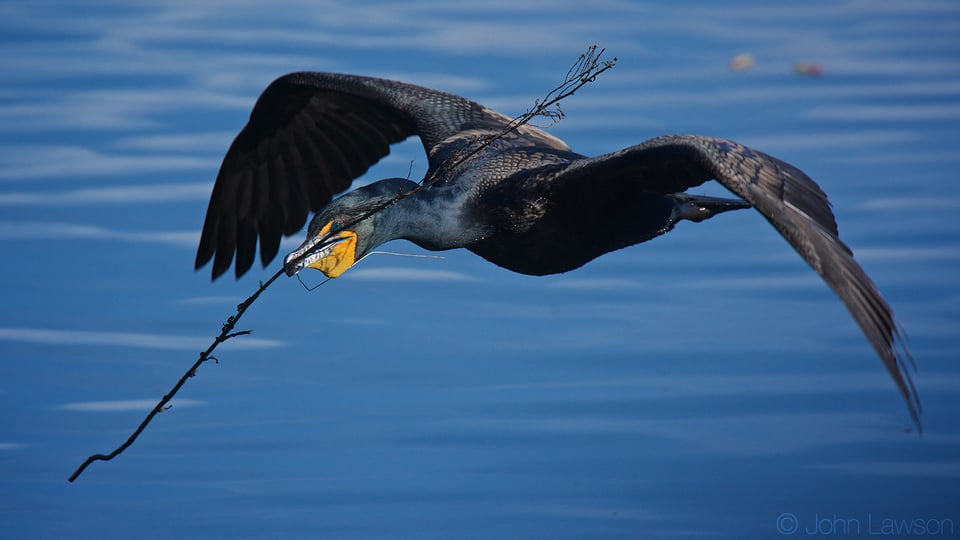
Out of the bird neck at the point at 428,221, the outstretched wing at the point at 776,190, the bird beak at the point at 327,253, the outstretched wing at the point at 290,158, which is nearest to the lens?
the outstretched wing at the point at 776,190

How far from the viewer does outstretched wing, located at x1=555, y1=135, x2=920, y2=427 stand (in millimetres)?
6469

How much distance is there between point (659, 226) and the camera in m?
8.40

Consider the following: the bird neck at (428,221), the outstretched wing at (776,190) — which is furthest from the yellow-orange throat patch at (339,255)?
the outstretched wing at (776,190)

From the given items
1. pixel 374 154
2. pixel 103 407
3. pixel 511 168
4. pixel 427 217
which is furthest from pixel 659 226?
pixel 103 407

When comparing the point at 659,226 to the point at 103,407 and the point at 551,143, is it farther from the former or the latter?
→ the point at 103,407

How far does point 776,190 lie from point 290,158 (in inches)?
130

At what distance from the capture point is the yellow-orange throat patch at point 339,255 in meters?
7.04

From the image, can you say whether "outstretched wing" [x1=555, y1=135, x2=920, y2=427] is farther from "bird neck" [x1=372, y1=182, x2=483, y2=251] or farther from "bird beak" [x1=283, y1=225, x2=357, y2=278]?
"bird beak" [x1=283, y1=225, x2=357, y2=278]

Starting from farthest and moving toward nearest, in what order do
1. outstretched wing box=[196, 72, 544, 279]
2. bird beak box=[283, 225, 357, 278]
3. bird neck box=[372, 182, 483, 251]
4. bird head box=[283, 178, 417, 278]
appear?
1. outstretched wing box=[196, 72, 544, 279]
2. bird neck box=[372, 182, 483, 251]
3. bird head box=[283, 178, 417, 278]
4. bird beak box=[283, 225, 357, 278]

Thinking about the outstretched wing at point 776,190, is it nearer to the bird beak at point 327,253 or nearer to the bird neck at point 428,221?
the bird neck at point 428,221

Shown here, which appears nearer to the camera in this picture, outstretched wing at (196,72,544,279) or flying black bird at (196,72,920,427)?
flying black bird at (196,72,920,427)

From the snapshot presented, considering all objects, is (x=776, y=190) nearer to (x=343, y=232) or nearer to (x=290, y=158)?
(x=343, y=232)

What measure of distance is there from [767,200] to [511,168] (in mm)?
1607

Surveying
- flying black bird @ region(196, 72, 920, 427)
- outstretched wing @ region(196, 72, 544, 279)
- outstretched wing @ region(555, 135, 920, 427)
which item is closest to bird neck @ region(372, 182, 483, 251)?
flying black bird @ region(196, 72, 920, 427)
